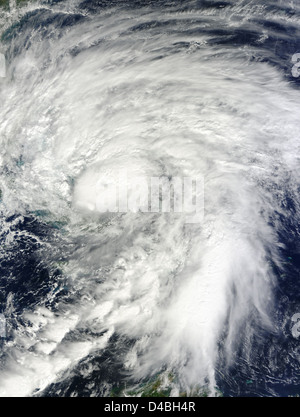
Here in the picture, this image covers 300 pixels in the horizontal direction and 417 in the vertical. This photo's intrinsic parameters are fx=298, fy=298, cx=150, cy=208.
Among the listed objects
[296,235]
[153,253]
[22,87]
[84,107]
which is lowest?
[153,253]

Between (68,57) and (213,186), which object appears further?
(68,57)

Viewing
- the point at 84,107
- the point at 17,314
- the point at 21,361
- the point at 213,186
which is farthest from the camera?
the point at 84,107

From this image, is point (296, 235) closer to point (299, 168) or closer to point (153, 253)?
point (299, 168)

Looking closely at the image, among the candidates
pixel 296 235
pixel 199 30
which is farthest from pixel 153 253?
pixel 199 30

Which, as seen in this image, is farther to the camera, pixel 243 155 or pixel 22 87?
pixel 22 87

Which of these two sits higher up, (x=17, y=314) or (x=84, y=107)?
(x=84, y=107)

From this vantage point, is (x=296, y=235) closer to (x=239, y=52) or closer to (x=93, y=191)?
(x=93, y=191)

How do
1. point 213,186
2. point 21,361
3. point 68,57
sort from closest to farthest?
point 21,361
point 213,186
point 68,57
